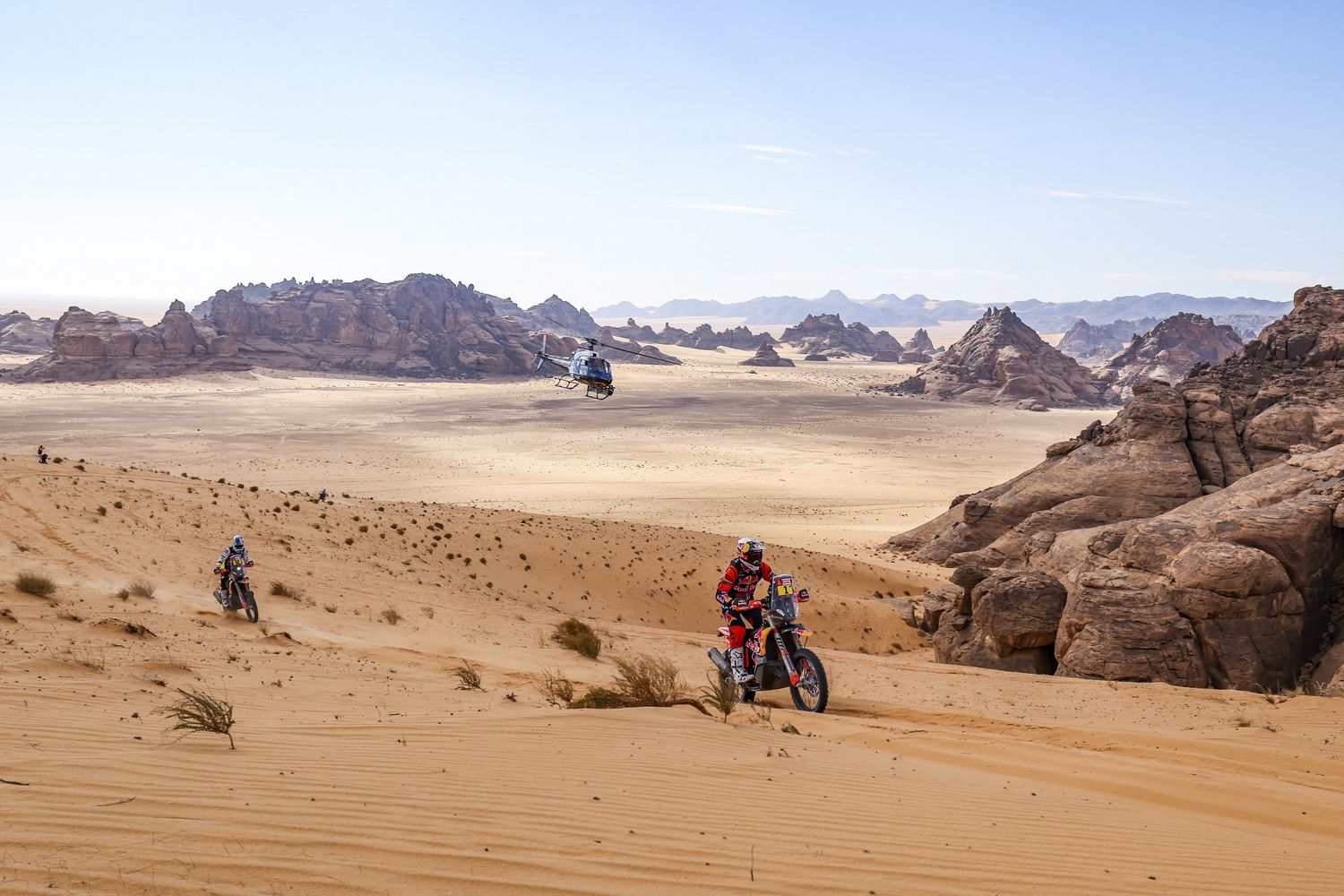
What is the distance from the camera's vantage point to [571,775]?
230 inches

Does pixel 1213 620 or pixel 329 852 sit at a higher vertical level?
pixel 329 852

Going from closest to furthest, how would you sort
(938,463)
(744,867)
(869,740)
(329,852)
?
(329,852) → (744,867) → (869,740) → (938,463)

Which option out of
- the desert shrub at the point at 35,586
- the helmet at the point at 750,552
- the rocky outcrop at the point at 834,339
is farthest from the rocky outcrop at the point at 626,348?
the helmet at the point at 750,552

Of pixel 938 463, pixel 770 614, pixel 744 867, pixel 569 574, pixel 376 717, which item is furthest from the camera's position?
pixel 938 463

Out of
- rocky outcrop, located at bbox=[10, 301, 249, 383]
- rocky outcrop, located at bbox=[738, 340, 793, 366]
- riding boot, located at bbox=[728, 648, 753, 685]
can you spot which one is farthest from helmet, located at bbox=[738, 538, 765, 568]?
rocky outcrop, located at bbox=[738, 340, 793, 366]

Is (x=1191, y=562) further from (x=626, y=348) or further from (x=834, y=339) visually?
(x=834, y=339)

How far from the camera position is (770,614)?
385 inches

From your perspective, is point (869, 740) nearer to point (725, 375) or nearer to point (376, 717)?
point (376, 717)

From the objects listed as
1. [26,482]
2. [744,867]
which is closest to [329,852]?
[744,867]

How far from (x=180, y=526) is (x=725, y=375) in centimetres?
10131

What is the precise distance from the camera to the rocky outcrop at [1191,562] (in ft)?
41.2

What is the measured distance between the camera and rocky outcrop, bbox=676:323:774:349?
16550cm

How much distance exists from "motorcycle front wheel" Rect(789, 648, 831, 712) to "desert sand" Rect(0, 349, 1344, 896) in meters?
0.26

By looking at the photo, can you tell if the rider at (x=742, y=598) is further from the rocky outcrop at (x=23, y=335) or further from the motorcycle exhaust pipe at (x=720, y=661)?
the rocky outcrop at (x=23, y=335)
